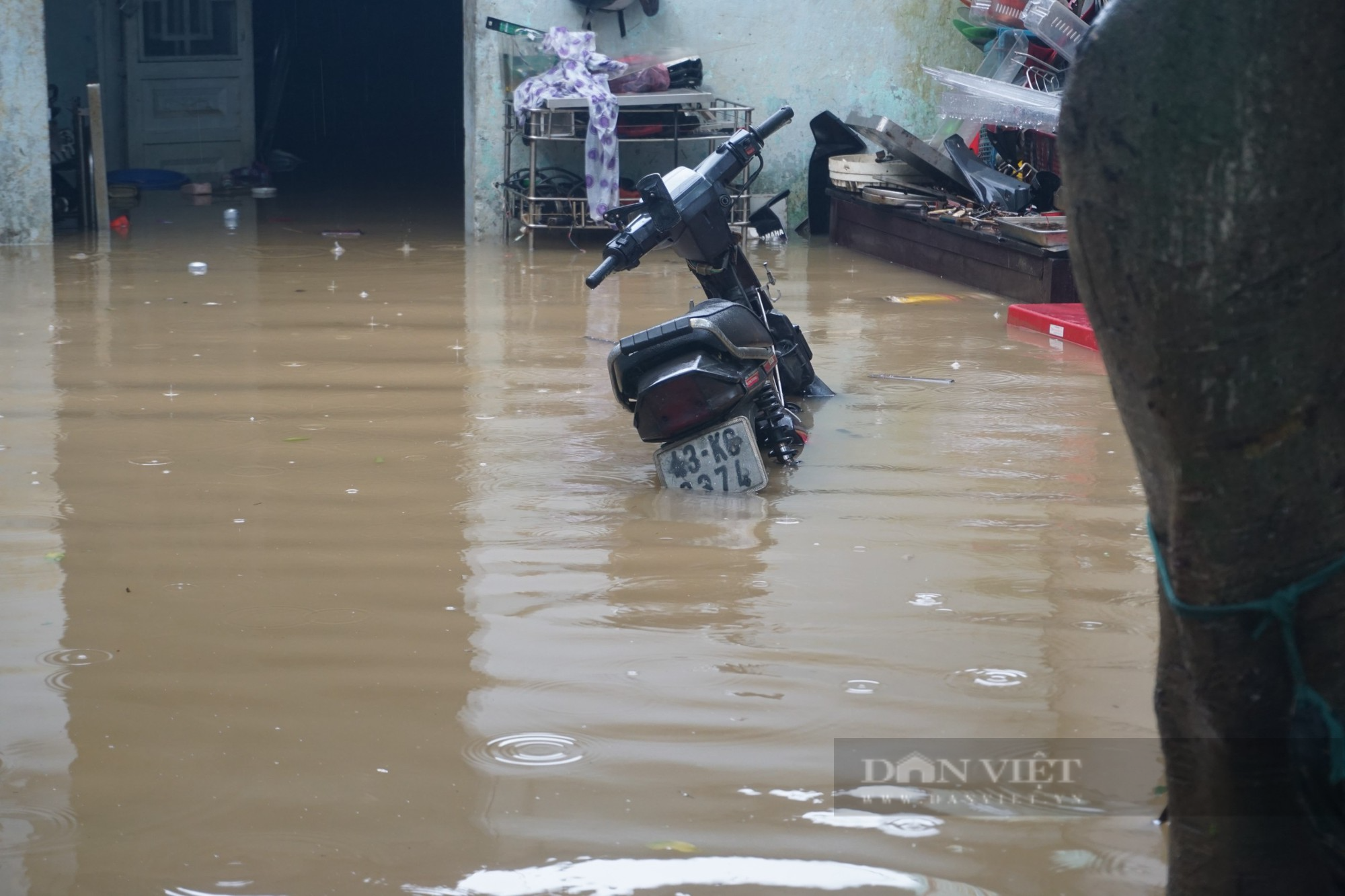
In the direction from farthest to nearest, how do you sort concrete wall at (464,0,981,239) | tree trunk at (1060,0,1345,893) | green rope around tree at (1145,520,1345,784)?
concrete wall at (464,0,981,239), green rope around tree at (1145,520,1345,784), tree trunk at (1060,0,1345,893)

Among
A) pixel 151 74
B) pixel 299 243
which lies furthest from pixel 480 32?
pixel 151 74

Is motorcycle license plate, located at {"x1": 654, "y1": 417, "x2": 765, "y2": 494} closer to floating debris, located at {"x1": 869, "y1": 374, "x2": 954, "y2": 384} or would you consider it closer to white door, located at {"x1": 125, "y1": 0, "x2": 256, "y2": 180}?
floating debris, located at {"x1": 869, "y1": 374, "x2": 954, "y2": 384}

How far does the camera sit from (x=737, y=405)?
4.26 m

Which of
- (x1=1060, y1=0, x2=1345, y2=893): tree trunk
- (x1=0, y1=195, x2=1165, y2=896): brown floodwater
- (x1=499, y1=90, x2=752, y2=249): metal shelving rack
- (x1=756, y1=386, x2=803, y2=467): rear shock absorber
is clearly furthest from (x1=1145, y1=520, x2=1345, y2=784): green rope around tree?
(x1=499, y1=90, x2=752, y2=249): metal shelving rack

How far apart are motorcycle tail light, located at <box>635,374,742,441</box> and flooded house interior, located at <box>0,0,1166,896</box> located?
23cm

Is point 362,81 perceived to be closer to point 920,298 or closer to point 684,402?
point 920,298

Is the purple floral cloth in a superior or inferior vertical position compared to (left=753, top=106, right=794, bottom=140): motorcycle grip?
superior

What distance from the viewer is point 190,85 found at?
12.9m

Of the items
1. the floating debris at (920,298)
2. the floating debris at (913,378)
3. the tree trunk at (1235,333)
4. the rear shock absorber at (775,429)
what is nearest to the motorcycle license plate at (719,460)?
the rear shock absorber at (775,429)

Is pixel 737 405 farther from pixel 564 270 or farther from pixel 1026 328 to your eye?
pixel 564 270

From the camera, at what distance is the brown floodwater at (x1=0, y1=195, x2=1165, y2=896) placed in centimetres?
228

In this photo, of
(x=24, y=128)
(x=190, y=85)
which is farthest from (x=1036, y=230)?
(x=190, y=85)

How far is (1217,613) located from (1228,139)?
55 centimetres

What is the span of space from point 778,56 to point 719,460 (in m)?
7.12
